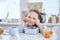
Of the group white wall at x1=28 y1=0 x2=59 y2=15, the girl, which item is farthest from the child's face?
white wall at x1=28 y1=0 x2=59 y2=15

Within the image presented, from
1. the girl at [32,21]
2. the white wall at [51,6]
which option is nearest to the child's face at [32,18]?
the girl at [32,21]

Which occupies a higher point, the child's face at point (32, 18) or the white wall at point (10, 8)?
the white wall at point (10, 8)

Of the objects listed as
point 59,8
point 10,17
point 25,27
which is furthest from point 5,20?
point 59,8

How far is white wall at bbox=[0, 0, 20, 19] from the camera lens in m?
2.65

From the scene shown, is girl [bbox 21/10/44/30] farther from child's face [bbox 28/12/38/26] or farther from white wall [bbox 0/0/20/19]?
white wall [bbox 0/0/20/19]

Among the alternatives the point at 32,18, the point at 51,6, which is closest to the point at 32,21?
the point at 32,18

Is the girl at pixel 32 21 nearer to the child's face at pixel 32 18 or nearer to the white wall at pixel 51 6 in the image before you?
the child's face at pixel 32 18

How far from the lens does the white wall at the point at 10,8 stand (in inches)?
104

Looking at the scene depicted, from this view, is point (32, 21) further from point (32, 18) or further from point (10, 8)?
point (10, 8)

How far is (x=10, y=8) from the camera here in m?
2.66

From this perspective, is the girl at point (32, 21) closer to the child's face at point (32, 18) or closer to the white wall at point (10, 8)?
the child's face at point (32, 18)

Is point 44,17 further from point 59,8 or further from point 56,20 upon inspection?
point 59,8

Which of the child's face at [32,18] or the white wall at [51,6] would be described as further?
the white wall at [51,6]

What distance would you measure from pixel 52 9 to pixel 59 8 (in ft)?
0.45
